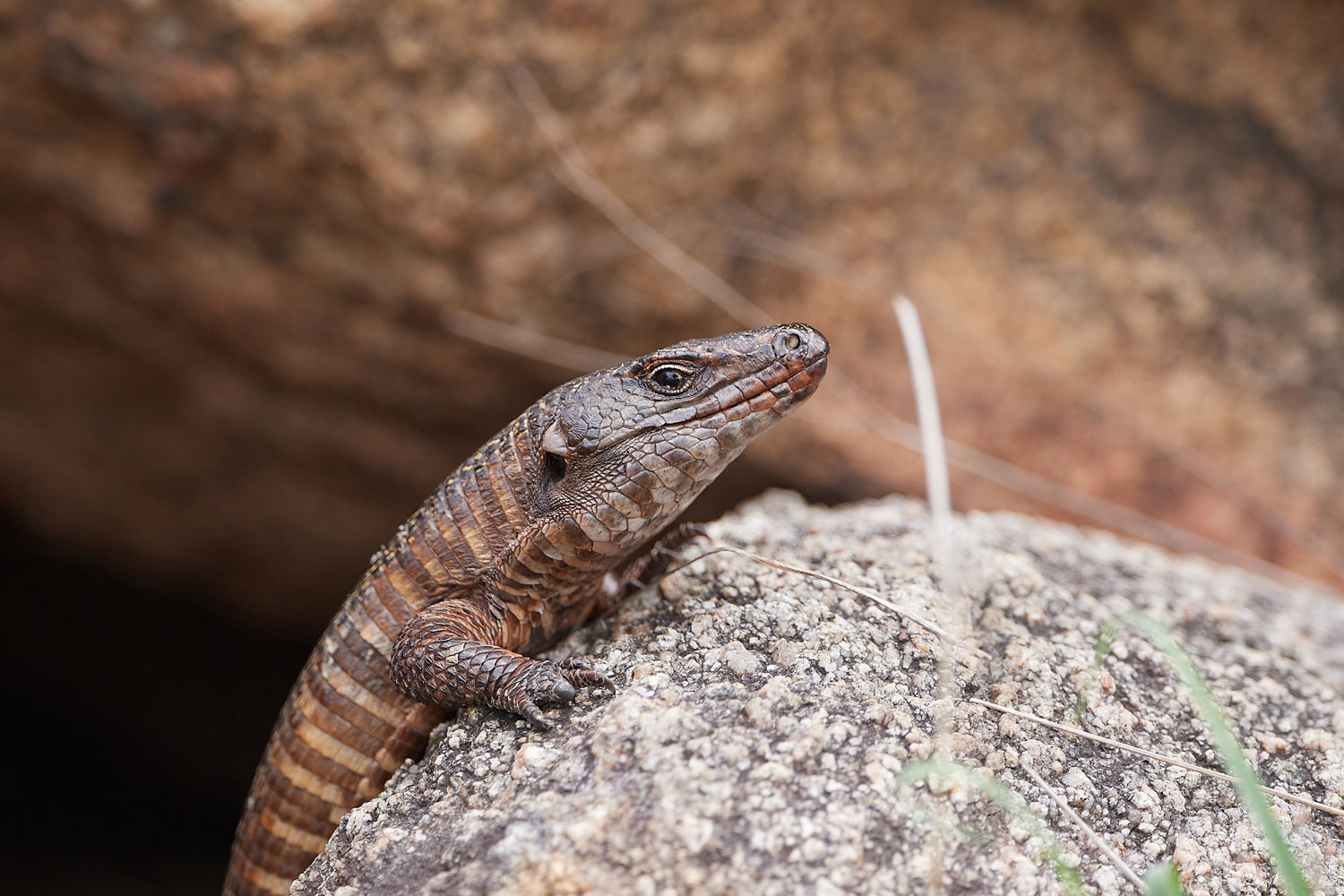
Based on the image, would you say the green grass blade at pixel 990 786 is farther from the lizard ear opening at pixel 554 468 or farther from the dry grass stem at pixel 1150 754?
the lizard ear opening at pixel 554 468

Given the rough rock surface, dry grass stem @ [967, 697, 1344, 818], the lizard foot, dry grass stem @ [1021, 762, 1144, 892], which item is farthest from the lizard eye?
dry grass stem @ [1021, 762, 1144, 892]

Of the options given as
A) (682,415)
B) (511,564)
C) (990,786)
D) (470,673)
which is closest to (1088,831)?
(990,786)

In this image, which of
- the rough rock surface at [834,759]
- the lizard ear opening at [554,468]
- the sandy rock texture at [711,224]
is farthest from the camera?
the sandy rock texture at [711,224]

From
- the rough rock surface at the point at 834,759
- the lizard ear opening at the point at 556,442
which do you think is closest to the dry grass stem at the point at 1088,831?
the rough rock surface at the point at 834,759

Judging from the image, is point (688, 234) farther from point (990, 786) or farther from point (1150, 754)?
point (990, 786)

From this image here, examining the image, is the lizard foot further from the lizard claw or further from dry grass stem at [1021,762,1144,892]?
dry grass stem at [1021,762,1144,892]

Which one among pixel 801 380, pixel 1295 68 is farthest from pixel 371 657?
pixel 1295 68

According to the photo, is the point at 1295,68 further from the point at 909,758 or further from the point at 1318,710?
the point at 909,758
